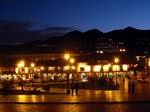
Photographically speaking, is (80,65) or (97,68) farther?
(80,65)

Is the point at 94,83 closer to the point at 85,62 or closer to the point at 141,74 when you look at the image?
the point at 85,62

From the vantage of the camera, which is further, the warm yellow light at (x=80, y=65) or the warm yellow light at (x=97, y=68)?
the warm yellow light at (x=80, y=65)

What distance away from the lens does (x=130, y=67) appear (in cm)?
8594

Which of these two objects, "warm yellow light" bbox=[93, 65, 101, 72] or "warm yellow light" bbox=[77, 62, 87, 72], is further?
"warm yellow light" bbox=[77, 62, 87, 72]

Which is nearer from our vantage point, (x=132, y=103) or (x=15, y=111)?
(x=15, y=111)

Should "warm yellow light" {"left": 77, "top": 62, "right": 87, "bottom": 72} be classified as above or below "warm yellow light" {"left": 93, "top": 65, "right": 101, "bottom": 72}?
above

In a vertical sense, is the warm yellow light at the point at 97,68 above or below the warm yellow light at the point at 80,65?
below

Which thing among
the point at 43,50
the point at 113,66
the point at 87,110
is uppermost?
the point at 43,50

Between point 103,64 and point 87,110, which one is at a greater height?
point 103,64

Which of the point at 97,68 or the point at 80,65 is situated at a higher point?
the point at 80,65

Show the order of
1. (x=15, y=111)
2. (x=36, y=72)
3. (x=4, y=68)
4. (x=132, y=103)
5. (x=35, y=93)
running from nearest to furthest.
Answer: (x=15, y=111), (x=132, y=103), (x=35, y=93), (x=36, y=72), (x=4, y=68)

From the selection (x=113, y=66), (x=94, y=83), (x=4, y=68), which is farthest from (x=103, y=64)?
(x=4, y=68)

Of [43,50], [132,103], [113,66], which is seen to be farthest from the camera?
[43,50]

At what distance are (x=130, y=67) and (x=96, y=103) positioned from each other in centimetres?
5353
